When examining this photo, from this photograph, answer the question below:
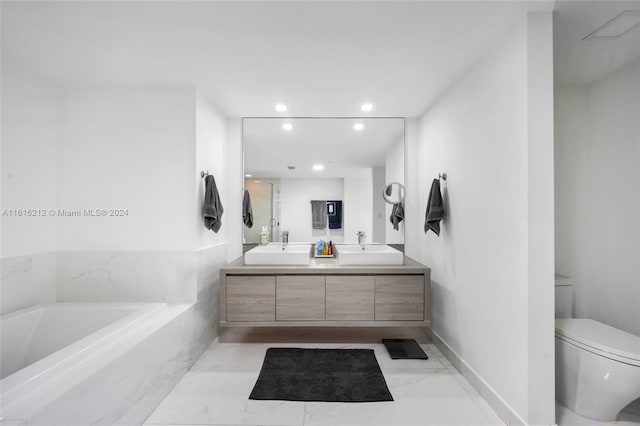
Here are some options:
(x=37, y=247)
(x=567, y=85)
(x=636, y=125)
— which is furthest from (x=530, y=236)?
(x=37, y=247)

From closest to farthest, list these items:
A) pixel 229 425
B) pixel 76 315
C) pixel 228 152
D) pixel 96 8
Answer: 1. pixel 96 8
2. pixel 229 425
3. pixel 76 315
4. pixel 228 152

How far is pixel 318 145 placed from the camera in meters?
3.18

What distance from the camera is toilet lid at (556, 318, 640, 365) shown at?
148cm

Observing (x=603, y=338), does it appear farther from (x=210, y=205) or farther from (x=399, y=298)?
(x=210, y=205)

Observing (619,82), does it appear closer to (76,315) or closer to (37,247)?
(76,315)

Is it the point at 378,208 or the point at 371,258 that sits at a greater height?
the point at 378,208

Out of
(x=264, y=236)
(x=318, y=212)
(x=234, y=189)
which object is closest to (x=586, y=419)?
(x=318, y=212)

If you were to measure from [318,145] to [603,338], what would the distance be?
266 cm

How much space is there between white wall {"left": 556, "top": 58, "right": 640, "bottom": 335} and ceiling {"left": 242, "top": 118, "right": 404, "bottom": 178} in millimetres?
1420

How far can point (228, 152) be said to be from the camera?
10.0 ft

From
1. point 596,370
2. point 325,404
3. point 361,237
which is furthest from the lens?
point 361,237

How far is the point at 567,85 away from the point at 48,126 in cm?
397

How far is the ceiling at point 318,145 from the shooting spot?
302 centimetres

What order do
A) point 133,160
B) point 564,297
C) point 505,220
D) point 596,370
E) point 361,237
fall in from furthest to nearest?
point 361,237, point 133,160, point 564,297, point 505,220, point 596,370
